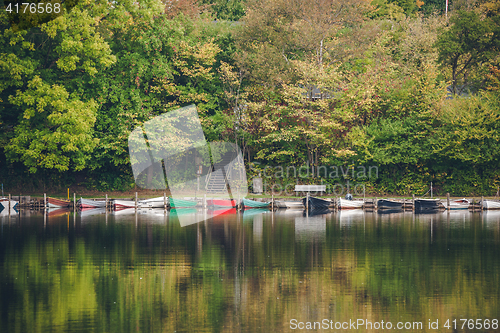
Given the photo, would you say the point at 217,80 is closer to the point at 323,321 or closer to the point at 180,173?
the point at 180,173

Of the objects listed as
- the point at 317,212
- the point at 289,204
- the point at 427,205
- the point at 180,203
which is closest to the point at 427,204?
the point at 427,205

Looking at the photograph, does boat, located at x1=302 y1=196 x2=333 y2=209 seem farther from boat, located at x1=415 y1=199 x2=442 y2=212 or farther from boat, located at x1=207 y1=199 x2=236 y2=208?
boat, located at x1=415 y1=199 x2=442 y2=212

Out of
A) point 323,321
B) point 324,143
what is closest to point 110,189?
point 324,143

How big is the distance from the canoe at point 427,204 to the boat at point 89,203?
24.7 metres

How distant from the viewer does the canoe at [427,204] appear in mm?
45750

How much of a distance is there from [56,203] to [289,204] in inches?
713

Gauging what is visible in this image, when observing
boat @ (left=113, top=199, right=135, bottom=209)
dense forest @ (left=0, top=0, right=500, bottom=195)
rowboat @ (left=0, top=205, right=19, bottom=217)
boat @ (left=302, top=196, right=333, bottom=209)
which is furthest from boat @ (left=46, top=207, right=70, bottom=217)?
boat @ (left=302, top=196, right=333, bottom=209)

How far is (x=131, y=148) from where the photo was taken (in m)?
48.9

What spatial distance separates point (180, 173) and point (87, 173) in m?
8.19

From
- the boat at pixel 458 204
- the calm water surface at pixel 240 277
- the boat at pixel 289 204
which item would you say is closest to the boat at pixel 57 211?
the calm water surface at pixel 240 277

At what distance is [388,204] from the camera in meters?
46.4

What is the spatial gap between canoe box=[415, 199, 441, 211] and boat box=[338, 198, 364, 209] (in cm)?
434

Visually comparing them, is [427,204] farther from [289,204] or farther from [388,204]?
[289,204]

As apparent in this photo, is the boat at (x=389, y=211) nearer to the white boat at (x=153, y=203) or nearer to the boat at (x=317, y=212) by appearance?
the boat at (x=317, y=212)
